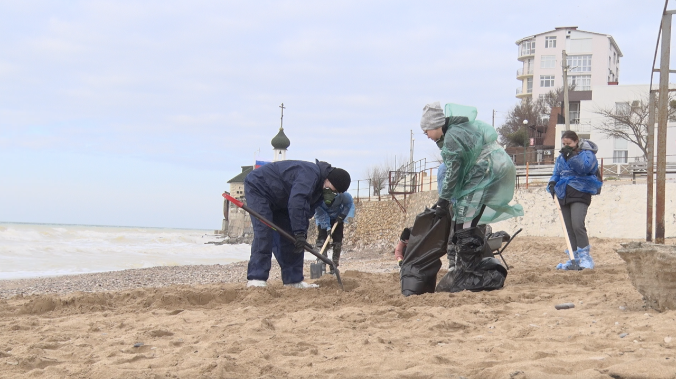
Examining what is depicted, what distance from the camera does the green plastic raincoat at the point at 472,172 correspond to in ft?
16.2

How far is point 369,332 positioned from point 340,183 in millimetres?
2488

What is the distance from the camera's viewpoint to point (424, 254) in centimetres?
498

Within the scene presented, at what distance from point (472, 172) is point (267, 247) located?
202 cm

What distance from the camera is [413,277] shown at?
4930 millimetres

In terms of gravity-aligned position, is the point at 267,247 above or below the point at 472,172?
below

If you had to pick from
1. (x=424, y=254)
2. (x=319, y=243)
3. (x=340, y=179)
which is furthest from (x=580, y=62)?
(x=424, y=254)

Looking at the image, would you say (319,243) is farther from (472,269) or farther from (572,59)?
(572,59)

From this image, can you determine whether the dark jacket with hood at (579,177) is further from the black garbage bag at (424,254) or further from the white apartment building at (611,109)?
the white apartment building at (611,109)

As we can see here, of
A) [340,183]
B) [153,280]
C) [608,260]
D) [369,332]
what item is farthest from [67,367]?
[608,260]

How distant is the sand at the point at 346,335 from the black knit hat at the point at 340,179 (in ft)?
3.63

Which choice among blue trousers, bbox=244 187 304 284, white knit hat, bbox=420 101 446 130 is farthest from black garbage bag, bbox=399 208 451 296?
blue trousers, bbox=244 187 304 284

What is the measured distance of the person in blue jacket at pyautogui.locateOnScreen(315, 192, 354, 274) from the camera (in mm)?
8688

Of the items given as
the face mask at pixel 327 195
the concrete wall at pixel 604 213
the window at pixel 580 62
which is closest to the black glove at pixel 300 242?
the face mask at pixel 327 195

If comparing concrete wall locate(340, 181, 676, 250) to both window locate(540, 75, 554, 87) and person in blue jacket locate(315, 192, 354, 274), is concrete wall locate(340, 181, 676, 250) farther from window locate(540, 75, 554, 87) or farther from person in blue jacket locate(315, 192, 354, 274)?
window locate(540, 75, 554, 87)
